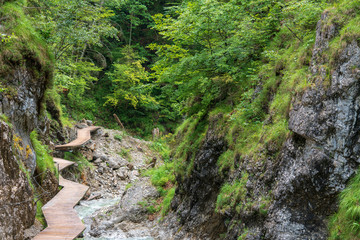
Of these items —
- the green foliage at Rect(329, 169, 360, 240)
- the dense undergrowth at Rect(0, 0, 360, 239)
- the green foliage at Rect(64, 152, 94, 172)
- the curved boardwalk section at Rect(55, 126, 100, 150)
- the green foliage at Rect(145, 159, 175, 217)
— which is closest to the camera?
the green foliage at Rect(329, 169, 360, 240)

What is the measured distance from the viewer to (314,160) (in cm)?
441

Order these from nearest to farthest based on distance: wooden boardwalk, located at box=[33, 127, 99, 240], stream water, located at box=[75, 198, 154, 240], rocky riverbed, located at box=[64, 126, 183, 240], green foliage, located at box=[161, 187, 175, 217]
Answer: wooden boardwalk, located at box=[33, 127, 99, 240] < rocky riverbed, located at box=[64, 126, 183, 240] < green foliage, located at box=[161, 187, 175, 217] < stream water, located at box=[75, 198, 154, 240]

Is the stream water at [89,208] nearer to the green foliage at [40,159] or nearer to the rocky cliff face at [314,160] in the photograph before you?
the green foliage at [40,159]

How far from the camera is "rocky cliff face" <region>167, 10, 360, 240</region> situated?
13.5ft

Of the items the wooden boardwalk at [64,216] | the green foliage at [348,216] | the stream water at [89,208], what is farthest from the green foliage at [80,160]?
the green foliage at [348,216]

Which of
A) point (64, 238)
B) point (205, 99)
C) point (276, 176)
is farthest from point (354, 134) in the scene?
point (64, 238)

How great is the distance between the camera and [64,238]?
687 cm

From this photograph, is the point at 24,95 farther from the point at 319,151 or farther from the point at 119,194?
the point at 119,194

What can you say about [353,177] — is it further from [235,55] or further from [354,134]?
[235,55]

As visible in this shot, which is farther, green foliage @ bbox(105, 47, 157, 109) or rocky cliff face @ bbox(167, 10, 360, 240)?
green foliage @ bbox(105, 47, 157, 109)

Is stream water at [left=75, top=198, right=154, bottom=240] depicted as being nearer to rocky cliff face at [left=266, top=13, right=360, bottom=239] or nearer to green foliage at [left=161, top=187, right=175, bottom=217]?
green foliage at [left=161, top=187, right=175, bottom=217]

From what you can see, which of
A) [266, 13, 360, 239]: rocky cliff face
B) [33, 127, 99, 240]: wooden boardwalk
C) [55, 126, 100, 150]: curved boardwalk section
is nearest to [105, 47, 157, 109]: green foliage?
[55, 126, 100, 150]: curved boardwalk section

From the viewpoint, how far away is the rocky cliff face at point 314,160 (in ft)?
13.5

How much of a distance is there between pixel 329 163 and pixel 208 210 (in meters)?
4.31
